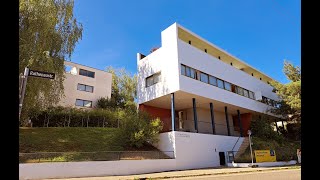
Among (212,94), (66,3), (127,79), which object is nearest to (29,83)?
(66,3)

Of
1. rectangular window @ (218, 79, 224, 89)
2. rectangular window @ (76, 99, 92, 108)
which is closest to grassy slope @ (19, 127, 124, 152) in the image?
rectangular window @ (218, 79, 224, 89)

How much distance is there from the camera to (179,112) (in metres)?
29.1

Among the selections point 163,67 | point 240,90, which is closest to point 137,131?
point 163,67

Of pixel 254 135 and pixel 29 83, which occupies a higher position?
pixel 29 83

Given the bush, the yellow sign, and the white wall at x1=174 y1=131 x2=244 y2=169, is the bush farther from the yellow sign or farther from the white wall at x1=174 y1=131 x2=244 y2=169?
the yellow sign

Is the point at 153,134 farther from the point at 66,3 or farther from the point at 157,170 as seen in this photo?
the point at 66,3

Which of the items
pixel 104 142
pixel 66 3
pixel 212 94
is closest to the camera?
pixel 104 142

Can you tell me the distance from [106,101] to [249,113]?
762 inches

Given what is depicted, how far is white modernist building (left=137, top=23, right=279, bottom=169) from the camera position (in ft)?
69.2

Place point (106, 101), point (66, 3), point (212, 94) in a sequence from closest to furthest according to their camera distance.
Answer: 1. point (66, 3)
2. point (212, 94)
3. point (106, 101)

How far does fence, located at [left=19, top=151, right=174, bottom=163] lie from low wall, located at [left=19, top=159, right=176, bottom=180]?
426 millimetres

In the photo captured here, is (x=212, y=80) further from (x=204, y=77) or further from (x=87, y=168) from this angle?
(x=87, y=168)
